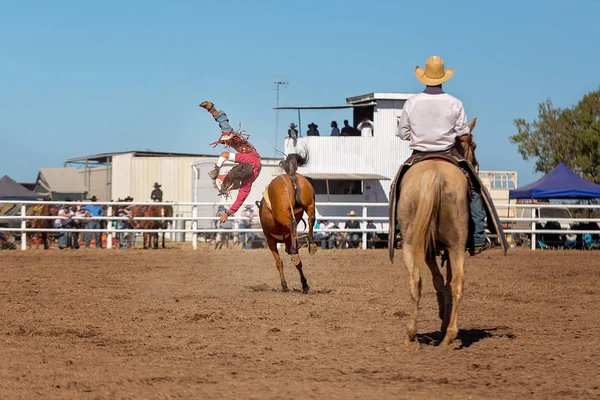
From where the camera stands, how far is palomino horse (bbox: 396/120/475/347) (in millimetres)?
6719

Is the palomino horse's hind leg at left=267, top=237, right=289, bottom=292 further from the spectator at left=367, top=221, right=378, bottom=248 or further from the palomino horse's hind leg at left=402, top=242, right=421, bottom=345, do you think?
the spectator at left=367, top=221, right=378, bottom=248

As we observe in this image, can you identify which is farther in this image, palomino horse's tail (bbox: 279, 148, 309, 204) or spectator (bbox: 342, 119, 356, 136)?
spectator (bbox: 342, 119, 356, 136)

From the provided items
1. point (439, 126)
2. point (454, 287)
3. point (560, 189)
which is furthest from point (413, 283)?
point (560, 189)

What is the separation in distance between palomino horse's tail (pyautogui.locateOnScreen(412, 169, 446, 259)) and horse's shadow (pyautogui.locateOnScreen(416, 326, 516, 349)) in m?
0.77

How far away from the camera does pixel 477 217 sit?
23.6 feet

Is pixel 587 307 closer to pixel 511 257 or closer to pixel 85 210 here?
pixel 511 257

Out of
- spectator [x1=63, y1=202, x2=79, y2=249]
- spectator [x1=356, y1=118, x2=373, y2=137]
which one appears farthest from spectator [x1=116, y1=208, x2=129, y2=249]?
spectator [x1=356, y1=118, x2=373, y2=137]

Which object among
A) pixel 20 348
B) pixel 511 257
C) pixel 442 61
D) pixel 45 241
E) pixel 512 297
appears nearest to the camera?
pixel 20 348

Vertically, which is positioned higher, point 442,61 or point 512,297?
point 442,61

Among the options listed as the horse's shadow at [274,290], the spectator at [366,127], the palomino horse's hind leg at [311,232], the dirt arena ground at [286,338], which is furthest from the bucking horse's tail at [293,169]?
the spectator at [366,127]

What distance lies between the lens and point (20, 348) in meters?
6.76

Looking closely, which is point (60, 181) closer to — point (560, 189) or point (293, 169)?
point (560, 189)

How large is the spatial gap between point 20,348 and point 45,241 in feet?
57.9

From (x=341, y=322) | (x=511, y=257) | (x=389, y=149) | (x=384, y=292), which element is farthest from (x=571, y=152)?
(x=341, y=322)
